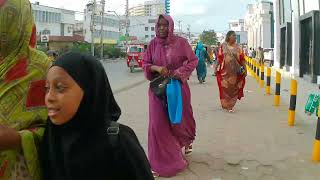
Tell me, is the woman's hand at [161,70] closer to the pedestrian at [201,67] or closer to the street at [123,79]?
the street at [123,79]

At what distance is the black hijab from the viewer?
1.89 m

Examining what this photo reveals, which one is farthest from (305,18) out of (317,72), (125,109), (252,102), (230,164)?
(230,164)

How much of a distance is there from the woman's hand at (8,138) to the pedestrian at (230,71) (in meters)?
8.17

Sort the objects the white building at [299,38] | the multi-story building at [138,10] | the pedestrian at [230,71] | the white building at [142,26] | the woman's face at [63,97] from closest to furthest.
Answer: the woman's face at [63,97], the pedestrian at [230,71], the white building at [299,38], the white building at [142,26], the multi-story building at [138,10]

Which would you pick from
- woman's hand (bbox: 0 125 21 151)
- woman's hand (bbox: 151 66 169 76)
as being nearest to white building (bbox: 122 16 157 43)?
woman's hand (bbox: 151 66 169 76)

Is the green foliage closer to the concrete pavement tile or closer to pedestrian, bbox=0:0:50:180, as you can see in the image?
pedestrian, bbox=0:0:50:180

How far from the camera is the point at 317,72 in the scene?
17.6 m

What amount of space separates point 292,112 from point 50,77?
A: 685cm

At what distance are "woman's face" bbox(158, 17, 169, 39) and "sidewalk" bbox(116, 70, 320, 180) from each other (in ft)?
4.81

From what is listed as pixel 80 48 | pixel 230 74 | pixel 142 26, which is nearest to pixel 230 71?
pixel 230 74

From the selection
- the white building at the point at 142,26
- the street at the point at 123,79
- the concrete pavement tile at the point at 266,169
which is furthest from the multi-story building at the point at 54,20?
the concrete pavement tile at the point at 266,169

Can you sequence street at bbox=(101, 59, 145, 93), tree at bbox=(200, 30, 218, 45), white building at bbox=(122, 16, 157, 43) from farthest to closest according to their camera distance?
white building at bbox=(122, 16, 157, 43) → tree at bbox=(200, 30, 218, 45) → street at bbox=(101, 59, 145, 93)

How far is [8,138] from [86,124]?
33 cm

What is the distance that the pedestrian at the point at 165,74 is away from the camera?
5.14m
